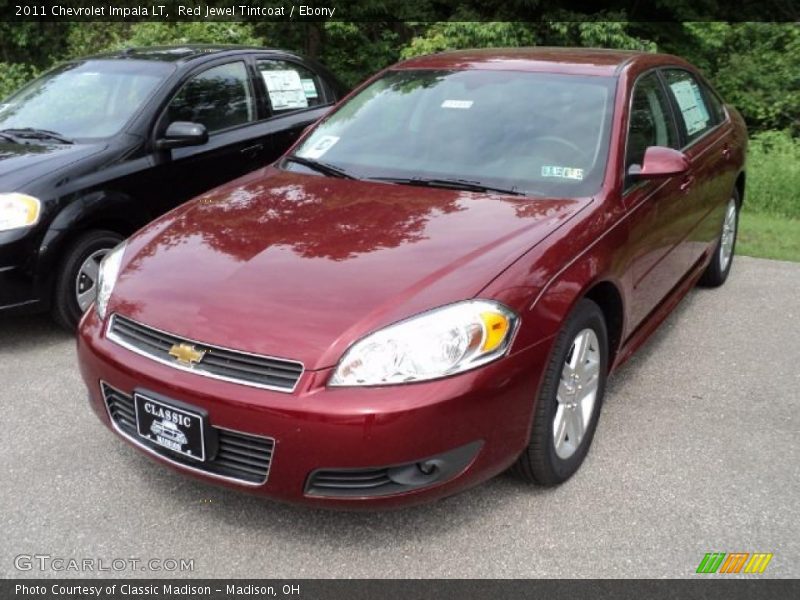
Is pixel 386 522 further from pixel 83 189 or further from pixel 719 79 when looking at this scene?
pixel 719 79

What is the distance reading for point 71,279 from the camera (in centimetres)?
451

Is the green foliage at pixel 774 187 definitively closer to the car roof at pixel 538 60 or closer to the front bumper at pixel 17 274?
the car roof at pixel 538 60

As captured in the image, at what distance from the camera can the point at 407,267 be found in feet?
8.95

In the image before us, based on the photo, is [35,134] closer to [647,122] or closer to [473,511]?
[647,122]

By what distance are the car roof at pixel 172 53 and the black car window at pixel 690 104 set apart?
3.15 metres

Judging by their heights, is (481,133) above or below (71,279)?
above

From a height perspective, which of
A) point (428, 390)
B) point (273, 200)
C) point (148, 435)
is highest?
point (273, 200)

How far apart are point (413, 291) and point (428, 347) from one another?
22 cm

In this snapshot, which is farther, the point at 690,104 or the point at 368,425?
the point at 690,104

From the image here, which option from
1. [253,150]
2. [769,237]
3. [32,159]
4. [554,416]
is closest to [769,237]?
[769,237]

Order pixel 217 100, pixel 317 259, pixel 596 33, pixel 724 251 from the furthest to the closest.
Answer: pixel 596 33 → pixel 217 100 → pixel 724 251 → pixel 317 259

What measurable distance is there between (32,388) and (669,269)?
3.18 m

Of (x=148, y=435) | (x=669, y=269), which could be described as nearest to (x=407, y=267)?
(x=148, y=435)
